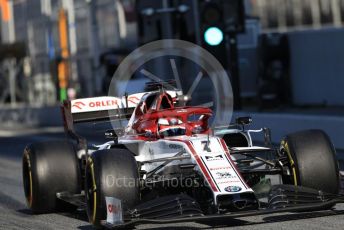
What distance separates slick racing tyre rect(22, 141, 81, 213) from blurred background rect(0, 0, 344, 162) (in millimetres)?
7605

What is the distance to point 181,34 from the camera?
2795 cm

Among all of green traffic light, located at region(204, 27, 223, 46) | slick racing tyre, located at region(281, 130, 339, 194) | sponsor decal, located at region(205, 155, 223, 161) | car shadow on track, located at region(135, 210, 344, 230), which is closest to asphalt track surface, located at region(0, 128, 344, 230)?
car shadow on track, located at region(135, 210, 344, 230)

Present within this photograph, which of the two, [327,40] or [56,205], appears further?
[327,40]

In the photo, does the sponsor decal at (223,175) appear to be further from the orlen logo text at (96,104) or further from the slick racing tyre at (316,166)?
the orlen logo text at (96,104)

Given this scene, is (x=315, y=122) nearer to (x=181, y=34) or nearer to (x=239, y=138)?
(x=239, y=138)

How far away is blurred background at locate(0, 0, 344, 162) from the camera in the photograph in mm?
22439

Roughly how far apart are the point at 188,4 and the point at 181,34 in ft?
8.80

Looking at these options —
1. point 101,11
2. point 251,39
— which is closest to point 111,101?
point 251,39

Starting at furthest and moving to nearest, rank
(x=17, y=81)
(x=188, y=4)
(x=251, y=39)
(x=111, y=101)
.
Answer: (x=17, y=81), (x=251, y=39), (x=188, y=4), (x=111, y=101)

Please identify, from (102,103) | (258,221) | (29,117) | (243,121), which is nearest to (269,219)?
(258,221)

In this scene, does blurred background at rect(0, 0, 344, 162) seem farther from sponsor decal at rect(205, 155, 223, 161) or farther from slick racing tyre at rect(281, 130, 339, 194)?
sponsor decal at rect(205, 155, 223, 161)

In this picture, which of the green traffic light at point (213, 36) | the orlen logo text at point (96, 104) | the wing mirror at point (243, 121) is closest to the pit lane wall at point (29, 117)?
the green traffic light at point (213, 36)

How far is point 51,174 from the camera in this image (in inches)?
427

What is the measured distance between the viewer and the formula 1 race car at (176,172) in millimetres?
8727
